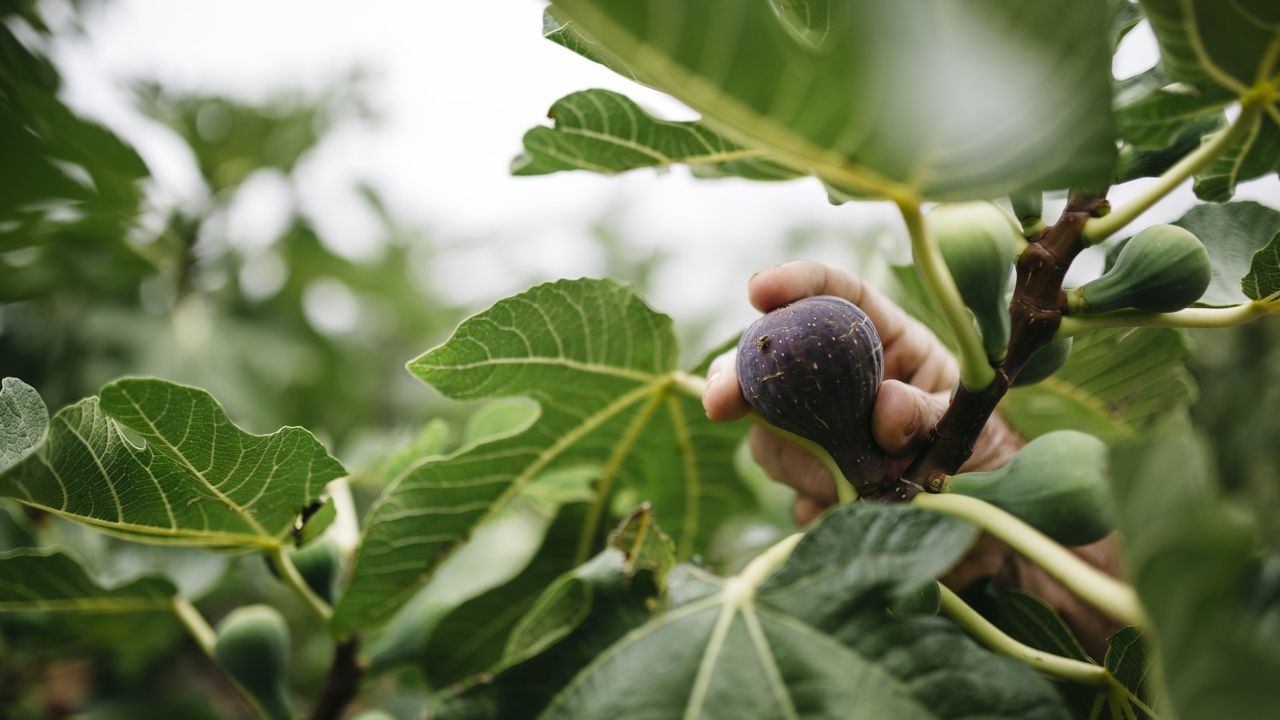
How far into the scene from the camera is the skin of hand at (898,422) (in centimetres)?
108

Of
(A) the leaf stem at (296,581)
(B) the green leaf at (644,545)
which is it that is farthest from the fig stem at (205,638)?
(B) the green leaf at (644,545)

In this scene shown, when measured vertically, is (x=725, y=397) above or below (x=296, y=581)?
above

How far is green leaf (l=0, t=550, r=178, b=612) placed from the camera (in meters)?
1.27

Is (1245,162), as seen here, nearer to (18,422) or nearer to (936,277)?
(936,277)

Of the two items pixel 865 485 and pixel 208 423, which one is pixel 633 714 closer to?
pixel 865 485

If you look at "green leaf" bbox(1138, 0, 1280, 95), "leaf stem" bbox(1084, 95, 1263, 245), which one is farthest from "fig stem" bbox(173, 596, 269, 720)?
"green leaf" bbox(1138, 0, 1280, 95)

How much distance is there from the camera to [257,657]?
4.82 ft

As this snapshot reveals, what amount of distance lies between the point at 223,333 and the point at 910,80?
2798mm

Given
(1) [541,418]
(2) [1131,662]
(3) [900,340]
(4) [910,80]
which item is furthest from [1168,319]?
(1) [541,418]

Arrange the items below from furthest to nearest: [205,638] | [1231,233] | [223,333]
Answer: [223,333] < [205,638] < [1231,233]

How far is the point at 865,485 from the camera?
42.6 inches

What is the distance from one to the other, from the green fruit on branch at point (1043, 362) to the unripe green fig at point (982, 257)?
5.0 inches

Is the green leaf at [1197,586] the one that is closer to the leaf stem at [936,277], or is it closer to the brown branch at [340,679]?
the leaf stem at [936,277]

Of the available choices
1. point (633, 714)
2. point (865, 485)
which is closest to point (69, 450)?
point (633, 714)
